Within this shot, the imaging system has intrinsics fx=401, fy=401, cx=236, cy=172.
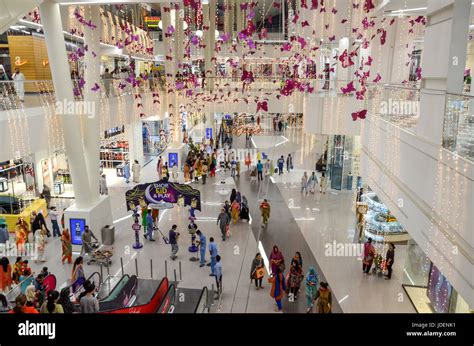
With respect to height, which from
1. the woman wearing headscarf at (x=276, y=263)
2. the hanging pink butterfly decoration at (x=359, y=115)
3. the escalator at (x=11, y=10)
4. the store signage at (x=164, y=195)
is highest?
the escalator at (x=11, y=10)

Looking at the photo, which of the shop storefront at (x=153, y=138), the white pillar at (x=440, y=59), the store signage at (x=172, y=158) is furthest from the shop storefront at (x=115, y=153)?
the white pillar at (x=440, y=59)

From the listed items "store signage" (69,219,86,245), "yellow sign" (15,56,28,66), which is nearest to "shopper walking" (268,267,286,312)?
"store signage" (69,219,86,245)

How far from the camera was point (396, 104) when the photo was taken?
8.62 meters

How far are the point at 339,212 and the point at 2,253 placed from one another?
10.9 m

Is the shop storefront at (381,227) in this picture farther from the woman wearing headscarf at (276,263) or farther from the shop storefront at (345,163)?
the shop storefront at (345,163)

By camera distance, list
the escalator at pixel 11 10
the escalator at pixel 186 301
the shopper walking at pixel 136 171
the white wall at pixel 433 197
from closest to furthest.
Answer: the white wall at pixel 433 197 < the escalator at pixel 11 10 < the escalator at pixel 186 301 < the shopper walking at pixel 136 171

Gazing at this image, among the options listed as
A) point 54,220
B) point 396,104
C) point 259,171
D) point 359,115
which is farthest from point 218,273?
point 259,171

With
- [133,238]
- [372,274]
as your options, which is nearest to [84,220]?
[133,238]

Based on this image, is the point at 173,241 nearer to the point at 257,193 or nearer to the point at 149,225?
the point at 149,225

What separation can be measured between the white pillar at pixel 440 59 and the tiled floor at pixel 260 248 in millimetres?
4249

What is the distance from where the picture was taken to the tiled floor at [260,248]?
28.3 ft

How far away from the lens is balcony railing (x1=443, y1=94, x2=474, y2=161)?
4.71 meters

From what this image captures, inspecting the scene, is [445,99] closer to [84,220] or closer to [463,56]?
[463,56]

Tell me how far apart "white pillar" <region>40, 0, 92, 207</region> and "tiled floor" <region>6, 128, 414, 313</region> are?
1.97m
